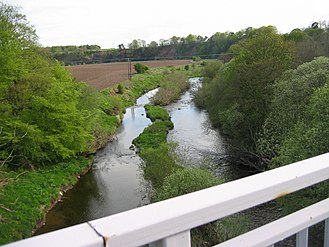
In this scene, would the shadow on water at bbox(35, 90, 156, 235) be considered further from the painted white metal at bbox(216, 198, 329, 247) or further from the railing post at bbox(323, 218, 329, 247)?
the painted white metal at bbox(216, 198, 329, 247)

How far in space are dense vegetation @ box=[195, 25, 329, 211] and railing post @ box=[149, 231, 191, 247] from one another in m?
11.9

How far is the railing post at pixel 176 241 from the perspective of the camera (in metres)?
0.99

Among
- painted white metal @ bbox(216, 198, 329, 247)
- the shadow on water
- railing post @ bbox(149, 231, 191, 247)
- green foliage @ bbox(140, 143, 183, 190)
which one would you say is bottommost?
the shadow on water

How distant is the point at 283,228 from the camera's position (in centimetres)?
127

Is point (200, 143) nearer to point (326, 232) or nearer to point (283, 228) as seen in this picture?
point (326, 232)

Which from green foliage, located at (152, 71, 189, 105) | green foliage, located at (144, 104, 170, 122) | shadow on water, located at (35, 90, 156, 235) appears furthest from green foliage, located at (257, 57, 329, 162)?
green foliage, located at (152, 71, 189, 105)

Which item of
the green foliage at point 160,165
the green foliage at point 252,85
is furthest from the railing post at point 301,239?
the green foliage at point 252,85

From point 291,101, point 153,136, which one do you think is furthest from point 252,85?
point 153,136

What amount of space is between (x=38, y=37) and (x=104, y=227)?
23.6 meters

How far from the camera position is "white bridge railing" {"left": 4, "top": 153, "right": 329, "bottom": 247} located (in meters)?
0.90

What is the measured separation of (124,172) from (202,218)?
735 inches

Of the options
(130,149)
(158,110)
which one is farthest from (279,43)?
(158,110)

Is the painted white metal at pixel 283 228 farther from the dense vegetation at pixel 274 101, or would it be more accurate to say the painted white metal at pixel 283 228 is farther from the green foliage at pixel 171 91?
the green foliage at pixel 171 91

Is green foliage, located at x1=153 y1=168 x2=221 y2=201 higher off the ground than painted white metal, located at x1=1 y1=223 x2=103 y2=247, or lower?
Result: lower
